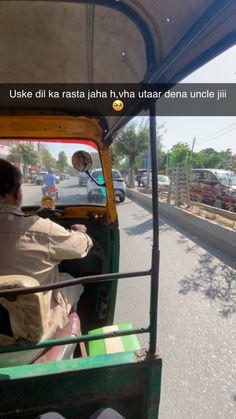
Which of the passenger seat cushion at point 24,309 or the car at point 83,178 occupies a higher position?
the car at point 83,178

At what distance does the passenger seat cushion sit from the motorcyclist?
186cm

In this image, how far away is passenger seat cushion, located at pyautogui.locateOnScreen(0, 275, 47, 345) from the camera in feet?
3.99

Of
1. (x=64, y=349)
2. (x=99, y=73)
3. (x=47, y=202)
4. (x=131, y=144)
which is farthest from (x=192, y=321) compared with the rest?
(x=131, y=144)

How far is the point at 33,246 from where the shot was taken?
61.6 inches

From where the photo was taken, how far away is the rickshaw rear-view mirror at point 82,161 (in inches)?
104

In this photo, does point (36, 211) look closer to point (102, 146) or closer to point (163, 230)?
point (102, 146)

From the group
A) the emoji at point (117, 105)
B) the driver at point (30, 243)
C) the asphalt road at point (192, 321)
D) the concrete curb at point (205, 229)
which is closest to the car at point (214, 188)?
the concrete curb at point (205, 229)

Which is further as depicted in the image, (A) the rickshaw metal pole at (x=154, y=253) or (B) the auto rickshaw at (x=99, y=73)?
(A) the rickshaw metal pole at (x=154, y=253)

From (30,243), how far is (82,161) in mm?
1285

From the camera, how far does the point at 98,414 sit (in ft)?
3.73

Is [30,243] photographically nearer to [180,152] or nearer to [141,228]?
[141,228]

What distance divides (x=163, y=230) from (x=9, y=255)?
686 centimetres

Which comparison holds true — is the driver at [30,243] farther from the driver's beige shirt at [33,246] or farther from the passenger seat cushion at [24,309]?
the passenger seat cushion at [24,309]

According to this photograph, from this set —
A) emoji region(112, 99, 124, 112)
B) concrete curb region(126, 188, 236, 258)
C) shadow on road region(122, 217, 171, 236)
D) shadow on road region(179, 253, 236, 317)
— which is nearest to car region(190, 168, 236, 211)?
concrete curb region(126, 188, 236, 258)
